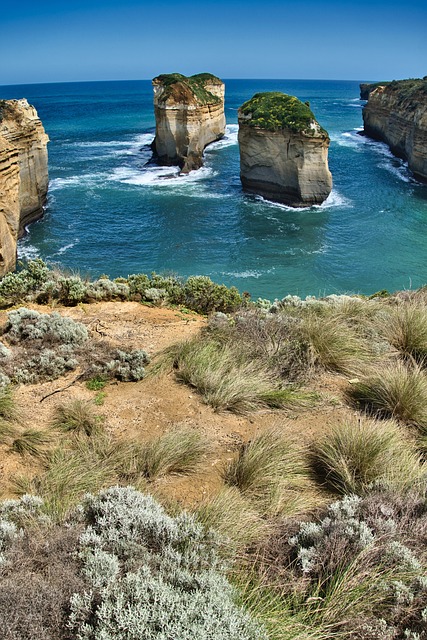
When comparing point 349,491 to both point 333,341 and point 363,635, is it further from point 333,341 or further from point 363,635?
point 333,341

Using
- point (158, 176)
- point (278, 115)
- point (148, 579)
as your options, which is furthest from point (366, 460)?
point (158, 176)

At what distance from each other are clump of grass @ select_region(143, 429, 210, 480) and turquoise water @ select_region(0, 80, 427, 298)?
17.0 metres

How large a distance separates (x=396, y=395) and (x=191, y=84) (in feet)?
168

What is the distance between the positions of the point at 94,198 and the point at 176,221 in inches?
339

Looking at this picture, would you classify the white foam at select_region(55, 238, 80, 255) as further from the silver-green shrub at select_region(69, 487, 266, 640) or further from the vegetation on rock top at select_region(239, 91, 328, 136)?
the silver-green shrub at select_region(69, 487, 266, 640)

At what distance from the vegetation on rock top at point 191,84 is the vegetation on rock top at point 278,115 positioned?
8677 millimetres

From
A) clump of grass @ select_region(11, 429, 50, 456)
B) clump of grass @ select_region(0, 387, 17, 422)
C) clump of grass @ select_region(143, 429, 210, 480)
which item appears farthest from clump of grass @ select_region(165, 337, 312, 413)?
clump of grass @ select_region(0, 387, 17, 422)

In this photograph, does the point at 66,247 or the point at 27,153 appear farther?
the point at 27,153

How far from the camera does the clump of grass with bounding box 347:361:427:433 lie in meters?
5.11

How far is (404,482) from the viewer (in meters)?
3.88

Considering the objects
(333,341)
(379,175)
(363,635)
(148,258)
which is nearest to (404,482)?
(363,635)

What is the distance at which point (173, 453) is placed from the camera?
4387mm

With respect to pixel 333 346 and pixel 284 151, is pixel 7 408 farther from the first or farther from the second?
pixel 284 151

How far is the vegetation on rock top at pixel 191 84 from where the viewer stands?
1596 inches
